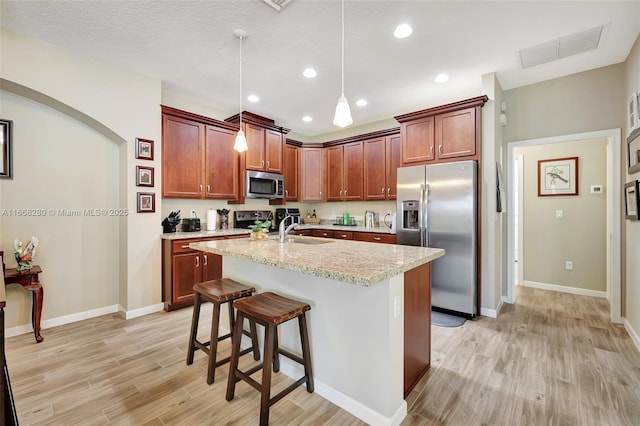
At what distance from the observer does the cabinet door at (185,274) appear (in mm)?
3510

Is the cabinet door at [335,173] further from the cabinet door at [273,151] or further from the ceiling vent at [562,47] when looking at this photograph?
the ceiling vent at [562,47]

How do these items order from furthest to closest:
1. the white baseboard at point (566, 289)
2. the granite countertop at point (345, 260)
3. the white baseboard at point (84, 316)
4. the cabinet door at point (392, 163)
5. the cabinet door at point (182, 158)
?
the cabinet door at point (392, 163)
the white baseboard at point (566, 289)
the cabinet door at point (182, 158)
the white baseboard at point (84, 316)
the granite countertop at point (345, 260)

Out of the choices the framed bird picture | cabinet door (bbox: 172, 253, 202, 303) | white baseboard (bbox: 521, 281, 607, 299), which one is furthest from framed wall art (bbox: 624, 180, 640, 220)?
cabinet door (bbox: 172, 253, 202, 303)

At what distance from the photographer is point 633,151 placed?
2.72m

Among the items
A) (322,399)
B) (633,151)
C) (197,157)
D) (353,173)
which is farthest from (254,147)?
(633,151)

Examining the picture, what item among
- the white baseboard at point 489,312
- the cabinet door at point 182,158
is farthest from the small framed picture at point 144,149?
the white baseboard at point 489,312

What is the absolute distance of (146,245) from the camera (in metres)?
3.46

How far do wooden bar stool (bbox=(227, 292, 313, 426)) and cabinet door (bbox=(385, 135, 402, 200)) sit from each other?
3.11 metres

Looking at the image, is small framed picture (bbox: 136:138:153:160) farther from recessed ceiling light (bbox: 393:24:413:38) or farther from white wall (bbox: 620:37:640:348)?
white wall (bbox: 620:37:640:348)

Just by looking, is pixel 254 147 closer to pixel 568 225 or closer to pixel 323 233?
pixel 323 233

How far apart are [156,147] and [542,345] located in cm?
458

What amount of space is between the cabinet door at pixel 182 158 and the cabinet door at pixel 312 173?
195cm

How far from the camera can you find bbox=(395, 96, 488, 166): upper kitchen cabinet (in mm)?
3385

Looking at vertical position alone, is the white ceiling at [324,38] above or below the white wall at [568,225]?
above
